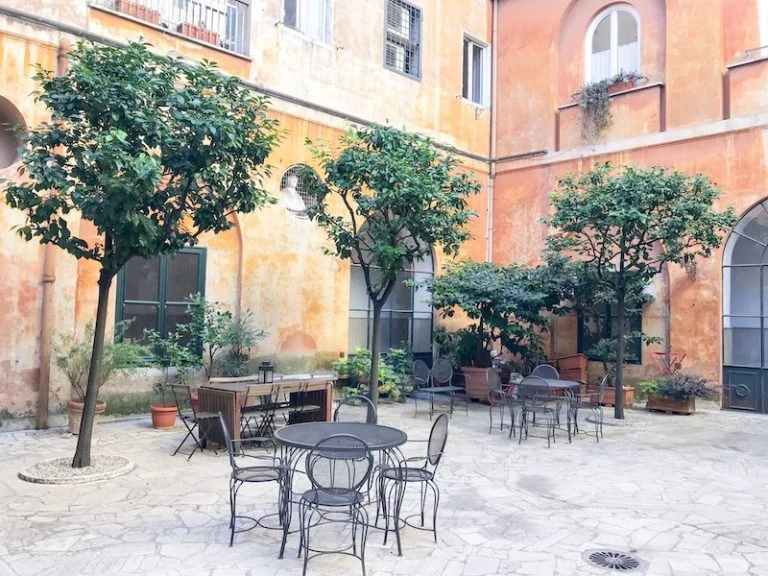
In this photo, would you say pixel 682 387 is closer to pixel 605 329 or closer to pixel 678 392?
pixel 678 392

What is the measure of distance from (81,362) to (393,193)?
4.46 meters

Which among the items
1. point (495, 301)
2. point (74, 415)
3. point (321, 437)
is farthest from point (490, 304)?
point (321, 437)

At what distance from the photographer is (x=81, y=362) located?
8.09 metres

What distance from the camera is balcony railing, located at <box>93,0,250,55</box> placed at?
31.0ft

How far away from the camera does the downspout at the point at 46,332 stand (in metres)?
8.25

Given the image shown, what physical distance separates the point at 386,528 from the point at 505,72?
12554 mm

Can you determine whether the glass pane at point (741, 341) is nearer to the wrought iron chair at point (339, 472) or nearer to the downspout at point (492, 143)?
the downspout at point (492, 143)

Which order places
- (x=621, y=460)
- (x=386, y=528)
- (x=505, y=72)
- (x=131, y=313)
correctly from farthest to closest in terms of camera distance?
(x=505, y=72) → (x=131, y=313) → (x=621, y=460) → (x=386, y=528)

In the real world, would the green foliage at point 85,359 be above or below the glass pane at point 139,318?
below

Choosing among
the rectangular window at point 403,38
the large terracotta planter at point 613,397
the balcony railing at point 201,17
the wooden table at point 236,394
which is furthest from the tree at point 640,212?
the balcony railing at point 201,17


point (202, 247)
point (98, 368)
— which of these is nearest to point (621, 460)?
point (98, 368)

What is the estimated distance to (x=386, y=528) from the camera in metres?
4.53

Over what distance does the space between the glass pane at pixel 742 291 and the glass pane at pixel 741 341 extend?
0.52 feet

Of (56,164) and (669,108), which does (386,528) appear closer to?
(56,164)
